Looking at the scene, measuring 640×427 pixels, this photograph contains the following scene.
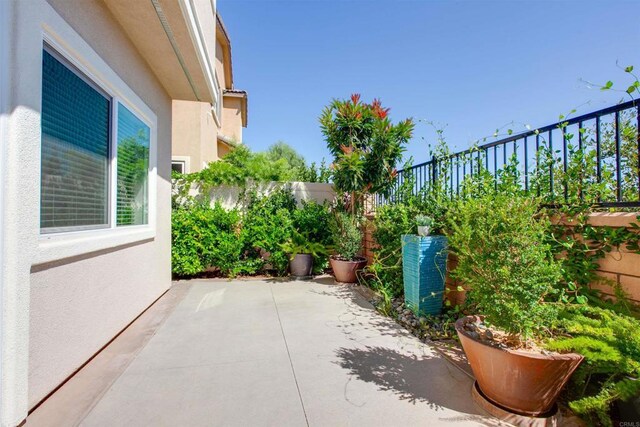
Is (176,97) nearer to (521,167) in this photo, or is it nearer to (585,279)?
(521,167)

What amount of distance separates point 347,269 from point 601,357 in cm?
437

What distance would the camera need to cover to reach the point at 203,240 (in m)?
5.99

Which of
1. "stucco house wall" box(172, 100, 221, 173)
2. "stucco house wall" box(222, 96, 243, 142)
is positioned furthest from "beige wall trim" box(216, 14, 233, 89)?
"stucco house wall" box(172, 100, 221, 173)

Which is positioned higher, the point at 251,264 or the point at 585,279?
the point at 585,279

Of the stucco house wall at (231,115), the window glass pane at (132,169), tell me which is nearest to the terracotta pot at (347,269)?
the window glass pane at (132,169)

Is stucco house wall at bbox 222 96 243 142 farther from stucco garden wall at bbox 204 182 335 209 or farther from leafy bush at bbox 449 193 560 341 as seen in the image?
leafy bush at bbox 449 193 560 341

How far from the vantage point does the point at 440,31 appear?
572cm

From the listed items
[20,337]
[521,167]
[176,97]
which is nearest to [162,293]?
[20,337]

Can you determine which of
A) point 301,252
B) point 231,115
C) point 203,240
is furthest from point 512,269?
point 231,115

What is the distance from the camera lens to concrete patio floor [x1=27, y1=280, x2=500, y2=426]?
1.93 metres

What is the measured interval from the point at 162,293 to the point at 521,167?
5622 millimetres

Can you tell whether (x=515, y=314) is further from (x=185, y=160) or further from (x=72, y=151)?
(x=185, y=160)

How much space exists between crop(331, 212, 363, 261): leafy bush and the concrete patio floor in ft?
6.56

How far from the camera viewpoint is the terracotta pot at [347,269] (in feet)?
19.0
